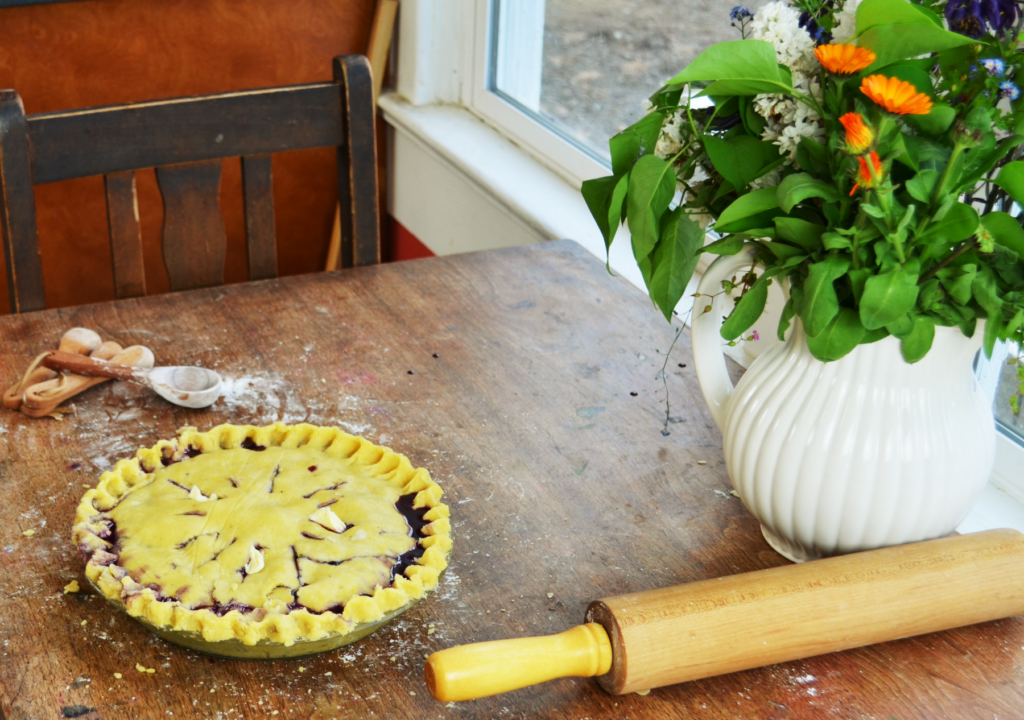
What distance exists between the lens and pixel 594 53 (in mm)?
1969

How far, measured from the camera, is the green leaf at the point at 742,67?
736 millimetres

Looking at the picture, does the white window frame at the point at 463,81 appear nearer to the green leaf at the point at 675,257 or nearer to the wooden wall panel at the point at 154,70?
the wooden wall panel at the point at 154,70

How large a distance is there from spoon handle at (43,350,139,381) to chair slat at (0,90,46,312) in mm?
299

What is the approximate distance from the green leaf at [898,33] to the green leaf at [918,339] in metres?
0.19

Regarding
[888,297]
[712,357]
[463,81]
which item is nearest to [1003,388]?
[712,357]

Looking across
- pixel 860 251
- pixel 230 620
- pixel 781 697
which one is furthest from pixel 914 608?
pixel 230 620

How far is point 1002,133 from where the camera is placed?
0.75m

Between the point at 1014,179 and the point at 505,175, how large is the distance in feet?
4.63

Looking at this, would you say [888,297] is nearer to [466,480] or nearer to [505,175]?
[466,480]

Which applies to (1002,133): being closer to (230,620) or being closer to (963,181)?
(963,181)

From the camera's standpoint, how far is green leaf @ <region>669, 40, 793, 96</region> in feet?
2.42

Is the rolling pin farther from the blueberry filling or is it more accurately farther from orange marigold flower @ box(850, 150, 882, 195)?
orange marigold flower @ box(850, 150, 882, 195)

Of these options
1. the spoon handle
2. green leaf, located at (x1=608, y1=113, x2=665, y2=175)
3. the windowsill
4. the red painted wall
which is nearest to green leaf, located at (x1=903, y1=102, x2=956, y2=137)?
green leaf, located at (x1=608, y1=113, x2=665, y2=175)

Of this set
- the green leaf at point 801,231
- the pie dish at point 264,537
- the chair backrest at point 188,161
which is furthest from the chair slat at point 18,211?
the green leaf at point 801,231
